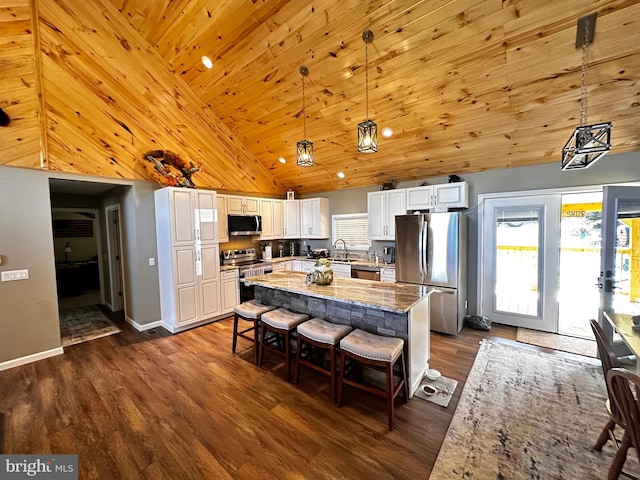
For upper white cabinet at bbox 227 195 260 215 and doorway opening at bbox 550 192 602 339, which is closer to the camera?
doorway opening at bbox 550 192 602 339

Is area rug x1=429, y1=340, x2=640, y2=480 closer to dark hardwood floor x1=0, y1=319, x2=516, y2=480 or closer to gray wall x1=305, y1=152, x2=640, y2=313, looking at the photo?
dark hardwood floor x1=0, y1=319, x2=516, y2=480

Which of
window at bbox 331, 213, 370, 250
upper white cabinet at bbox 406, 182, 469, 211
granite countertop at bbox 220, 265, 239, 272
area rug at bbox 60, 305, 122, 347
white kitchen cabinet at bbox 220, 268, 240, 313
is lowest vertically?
area rug at bbox 60, 305, 122, 347

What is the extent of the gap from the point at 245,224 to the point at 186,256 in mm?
1418

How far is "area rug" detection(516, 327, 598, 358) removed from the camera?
335 centimetres

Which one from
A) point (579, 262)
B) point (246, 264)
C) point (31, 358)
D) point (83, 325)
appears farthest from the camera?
point (246, 264)

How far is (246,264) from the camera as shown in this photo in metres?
5.34

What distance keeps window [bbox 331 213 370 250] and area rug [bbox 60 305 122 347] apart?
4.50 meters

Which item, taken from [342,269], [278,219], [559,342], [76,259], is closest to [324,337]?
[342,269]

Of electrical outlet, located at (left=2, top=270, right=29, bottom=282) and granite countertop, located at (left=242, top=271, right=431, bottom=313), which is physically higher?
electrical outlet, located at (left=2, top=270, right=29, bottom=282)

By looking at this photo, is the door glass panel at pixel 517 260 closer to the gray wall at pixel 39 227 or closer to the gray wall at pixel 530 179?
the gray wall at pixel 530 179

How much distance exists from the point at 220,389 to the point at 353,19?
13.1 ft

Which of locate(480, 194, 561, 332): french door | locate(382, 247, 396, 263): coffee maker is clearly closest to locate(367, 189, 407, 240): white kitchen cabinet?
locate(382, 247, 396, 263): coffee maker

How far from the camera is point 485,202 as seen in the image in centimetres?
429

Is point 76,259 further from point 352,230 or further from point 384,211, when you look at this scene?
point 384,211
